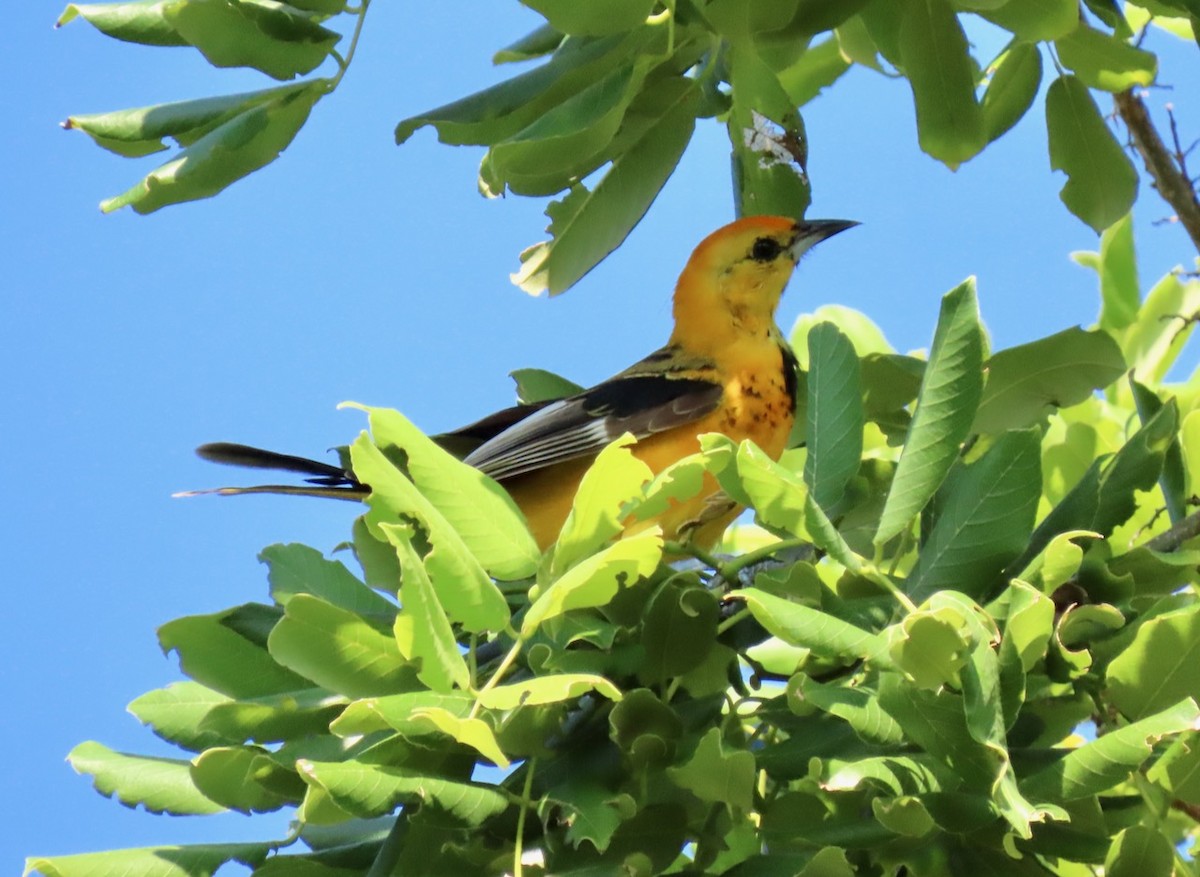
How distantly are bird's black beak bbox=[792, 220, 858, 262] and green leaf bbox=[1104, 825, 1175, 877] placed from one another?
2432 mm

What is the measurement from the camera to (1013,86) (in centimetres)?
299

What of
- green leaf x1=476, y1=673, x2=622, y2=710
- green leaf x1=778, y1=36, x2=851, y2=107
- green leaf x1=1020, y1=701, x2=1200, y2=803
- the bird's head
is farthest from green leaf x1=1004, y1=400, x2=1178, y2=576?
the bird's head

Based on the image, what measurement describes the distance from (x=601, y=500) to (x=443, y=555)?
19cm

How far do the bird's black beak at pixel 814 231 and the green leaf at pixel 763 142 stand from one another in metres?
0.85

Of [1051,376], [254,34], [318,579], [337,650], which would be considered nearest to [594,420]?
[1051,376]

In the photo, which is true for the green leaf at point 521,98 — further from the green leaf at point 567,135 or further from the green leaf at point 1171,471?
the green leaf at point 1171,471

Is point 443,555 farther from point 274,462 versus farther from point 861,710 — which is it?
point 274,462

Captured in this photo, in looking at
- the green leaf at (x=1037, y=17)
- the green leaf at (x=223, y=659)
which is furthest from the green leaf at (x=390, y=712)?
the green leaf at (x=1037, y=17)

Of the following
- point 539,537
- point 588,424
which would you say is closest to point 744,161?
point 588,424

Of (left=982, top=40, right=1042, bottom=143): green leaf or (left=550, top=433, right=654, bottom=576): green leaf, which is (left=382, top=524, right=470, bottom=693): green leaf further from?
(left=982, top=40, right=1042, bottom=143): green leaf

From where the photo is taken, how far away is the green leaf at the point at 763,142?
97.7 inches

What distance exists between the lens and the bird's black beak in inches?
151

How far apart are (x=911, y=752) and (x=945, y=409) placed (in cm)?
42

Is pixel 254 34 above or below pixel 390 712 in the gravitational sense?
above
